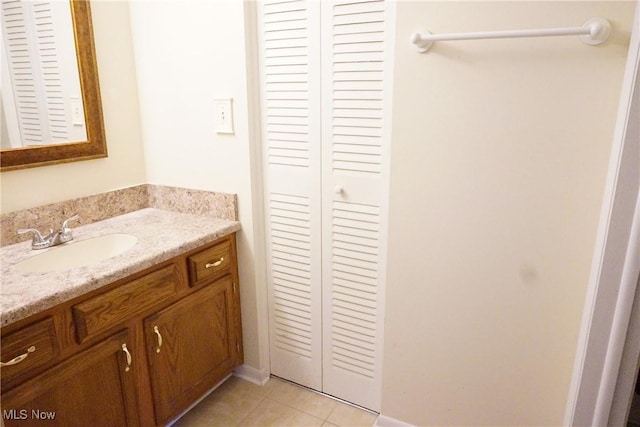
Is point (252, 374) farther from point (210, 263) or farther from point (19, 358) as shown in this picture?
point (19, 358)

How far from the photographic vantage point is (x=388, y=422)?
170cm

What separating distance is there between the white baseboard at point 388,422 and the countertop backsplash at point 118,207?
102 centimetres

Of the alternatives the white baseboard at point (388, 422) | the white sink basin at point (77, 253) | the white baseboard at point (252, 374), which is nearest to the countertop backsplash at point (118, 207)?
the white sink basin at point (77, 253)

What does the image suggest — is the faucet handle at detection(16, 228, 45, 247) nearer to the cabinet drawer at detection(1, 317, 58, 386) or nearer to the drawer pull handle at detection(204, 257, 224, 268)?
the cabinet drawer at detection(1, 317, 58, 386)

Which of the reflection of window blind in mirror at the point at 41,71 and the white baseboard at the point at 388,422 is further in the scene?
the white baseboard at the point at 388,422

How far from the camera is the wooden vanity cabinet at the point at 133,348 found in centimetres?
116

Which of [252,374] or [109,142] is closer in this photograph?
[109,142]

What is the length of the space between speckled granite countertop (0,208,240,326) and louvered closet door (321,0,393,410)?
480mm

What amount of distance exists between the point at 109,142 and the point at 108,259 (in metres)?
0.68

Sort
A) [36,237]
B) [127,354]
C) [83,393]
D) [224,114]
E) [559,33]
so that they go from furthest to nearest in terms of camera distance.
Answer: [224,114] → [36,237] → [127,354] → [83,393] → [559,33]

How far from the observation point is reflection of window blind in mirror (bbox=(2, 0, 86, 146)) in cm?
150

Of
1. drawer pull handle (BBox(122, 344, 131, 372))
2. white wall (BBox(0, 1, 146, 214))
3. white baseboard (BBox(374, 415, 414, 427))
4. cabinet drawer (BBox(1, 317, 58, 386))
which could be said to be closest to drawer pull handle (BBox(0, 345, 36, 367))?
cabinet drawer (BBox(1, 317, 58, 386))

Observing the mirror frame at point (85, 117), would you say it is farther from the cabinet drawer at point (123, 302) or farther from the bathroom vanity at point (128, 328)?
the cabinet drawer at point (123, 302)

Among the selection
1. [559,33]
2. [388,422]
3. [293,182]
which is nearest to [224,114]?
[293,182]
